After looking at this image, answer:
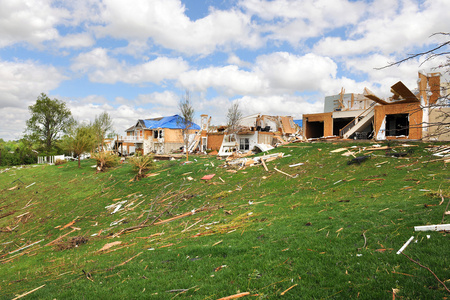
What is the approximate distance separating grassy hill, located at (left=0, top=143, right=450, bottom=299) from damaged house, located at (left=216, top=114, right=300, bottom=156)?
13.5 meters

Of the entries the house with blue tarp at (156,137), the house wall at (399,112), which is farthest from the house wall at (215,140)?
the house wall at (399,112)

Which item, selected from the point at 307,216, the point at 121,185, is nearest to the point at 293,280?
the point at 307,216

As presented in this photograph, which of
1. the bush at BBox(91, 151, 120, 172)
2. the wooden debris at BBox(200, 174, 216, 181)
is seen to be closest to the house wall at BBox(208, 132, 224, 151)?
the bush at BBox(91, 151, 120, 172)

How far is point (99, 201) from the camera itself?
18047 millimetres

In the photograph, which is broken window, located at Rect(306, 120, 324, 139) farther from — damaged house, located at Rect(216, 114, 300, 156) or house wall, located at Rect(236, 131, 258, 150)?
house wall, located at Rect(236, 131, 258, 150)

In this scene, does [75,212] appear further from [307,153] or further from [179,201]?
[307,153]

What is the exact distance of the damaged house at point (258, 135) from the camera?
122 feet

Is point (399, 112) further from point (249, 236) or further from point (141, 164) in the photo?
point (141, 164)

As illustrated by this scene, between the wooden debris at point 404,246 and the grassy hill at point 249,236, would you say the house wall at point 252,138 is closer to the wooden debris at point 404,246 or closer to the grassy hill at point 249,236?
the grassy hill at point 249,236

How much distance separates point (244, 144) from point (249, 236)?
1236 inches

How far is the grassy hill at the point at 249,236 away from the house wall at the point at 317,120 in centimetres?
907

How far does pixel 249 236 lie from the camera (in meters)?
7.59

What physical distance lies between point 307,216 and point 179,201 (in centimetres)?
881

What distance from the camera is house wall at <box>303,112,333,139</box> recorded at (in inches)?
1121
